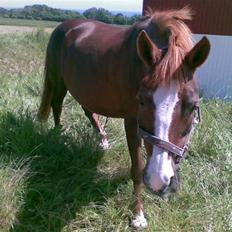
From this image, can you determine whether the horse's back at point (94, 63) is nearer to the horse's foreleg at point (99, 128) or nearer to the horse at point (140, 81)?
the horse at point (140, 81)

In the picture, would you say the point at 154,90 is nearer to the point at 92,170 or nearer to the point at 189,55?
the point at 189,55

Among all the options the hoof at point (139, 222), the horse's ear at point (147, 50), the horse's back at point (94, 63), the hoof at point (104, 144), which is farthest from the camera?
the hoof at point (104, 144)

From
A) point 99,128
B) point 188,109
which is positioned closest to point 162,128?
point 188,109

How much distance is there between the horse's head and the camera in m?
2.25

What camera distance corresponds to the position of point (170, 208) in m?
3.07

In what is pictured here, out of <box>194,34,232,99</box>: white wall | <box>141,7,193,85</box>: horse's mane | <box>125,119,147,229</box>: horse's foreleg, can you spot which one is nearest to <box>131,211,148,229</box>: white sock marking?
<box>125,119,147,229</box>: horse's foreleg

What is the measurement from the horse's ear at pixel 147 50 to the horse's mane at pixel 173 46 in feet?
0.19

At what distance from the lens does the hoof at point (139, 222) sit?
118 inches

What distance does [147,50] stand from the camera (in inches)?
94.1

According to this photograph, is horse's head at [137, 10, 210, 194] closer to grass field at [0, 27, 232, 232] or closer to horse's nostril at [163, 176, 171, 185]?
horse's nostril at [163, 176, 171, 185]

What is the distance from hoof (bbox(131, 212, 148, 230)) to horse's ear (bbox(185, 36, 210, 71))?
126 centimetres

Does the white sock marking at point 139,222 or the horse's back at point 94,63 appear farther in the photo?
the horse's back at point 94,63

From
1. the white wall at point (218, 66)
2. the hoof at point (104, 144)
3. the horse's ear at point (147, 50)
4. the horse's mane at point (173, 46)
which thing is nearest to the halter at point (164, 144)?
the horse's mane at point (173, 46)

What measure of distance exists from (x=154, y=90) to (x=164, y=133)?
0.24 metres
